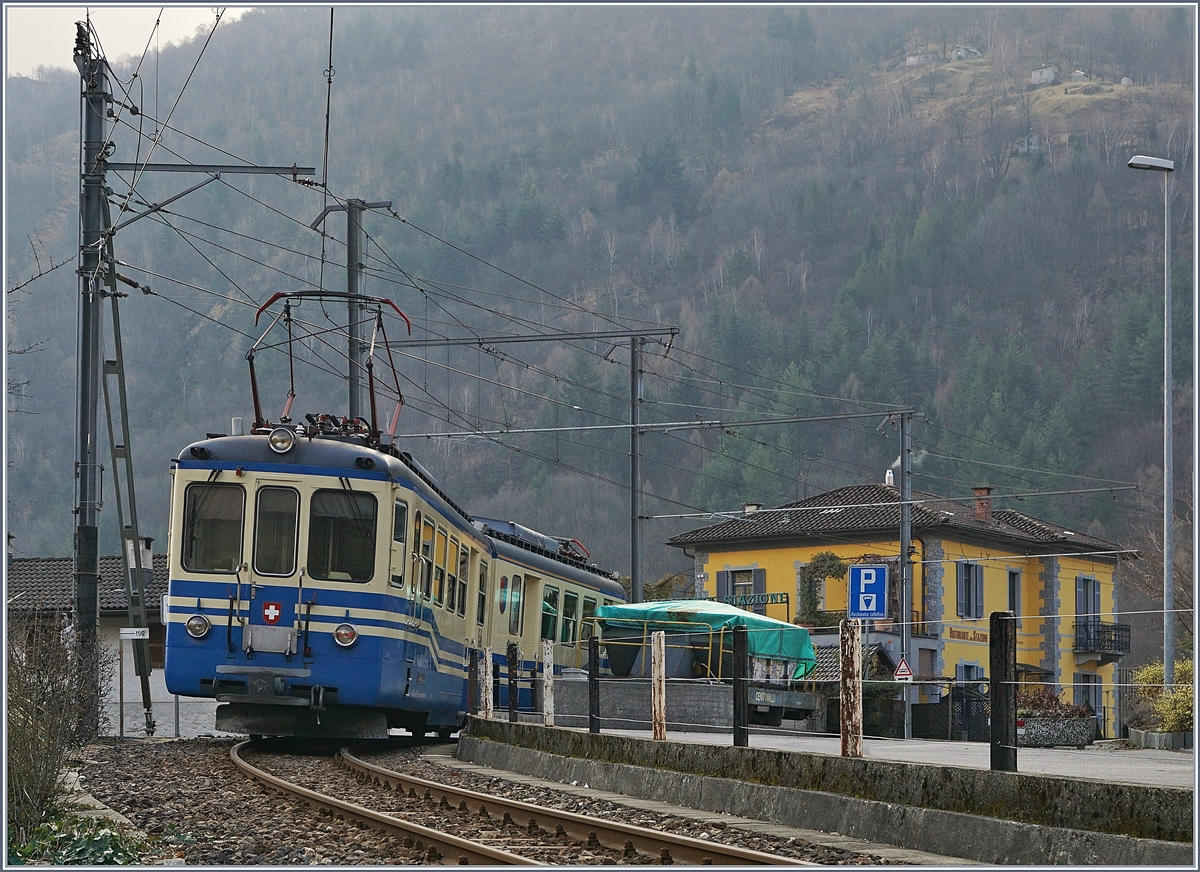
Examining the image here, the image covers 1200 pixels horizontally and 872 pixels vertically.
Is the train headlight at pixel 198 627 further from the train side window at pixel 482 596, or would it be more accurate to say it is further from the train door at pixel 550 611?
the train door at pixel 550 611

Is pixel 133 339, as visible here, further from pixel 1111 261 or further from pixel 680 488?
pixel 1111 261

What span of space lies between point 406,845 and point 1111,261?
5386 inches

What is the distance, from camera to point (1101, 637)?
194 ft

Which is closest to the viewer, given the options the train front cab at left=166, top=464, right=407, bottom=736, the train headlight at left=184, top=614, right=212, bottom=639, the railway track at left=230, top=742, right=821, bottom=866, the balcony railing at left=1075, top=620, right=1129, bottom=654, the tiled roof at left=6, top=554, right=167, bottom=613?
the railway track at left=230, top=742, right=821, bottom=866

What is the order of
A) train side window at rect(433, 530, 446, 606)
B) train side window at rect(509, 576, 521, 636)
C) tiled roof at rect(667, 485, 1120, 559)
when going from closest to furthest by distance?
train side window at rect(433, 530, 446, 606) < train side window at rect(509, 576, 521, 636) < tiled roof at rect(667, 485, 1120, 559)

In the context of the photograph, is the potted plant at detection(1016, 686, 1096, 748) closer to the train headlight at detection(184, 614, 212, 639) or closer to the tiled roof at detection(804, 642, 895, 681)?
the tiled roof at detection(804, 642, 895, 681)

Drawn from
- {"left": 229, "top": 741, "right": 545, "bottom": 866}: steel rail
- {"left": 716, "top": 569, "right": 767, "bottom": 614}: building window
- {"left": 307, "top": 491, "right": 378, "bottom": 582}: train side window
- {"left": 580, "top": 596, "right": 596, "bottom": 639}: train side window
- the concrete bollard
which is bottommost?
{"left": 229, "top": 741, "right": 545, "bottom": 866}: steel rail

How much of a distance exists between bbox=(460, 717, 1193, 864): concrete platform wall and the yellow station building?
4010cm

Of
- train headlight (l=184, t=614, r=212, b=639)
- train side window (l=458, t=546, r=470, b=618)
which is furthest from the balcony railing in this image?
train headlight (l=184, t=614, r=212, b=639)

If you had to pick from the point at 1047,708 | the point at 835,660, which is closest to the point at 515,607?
the point at 1047,708

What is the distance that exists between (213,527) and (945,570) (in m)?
41.8

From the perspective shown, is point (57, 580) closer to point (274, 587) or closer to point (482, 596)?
point (482, 596)

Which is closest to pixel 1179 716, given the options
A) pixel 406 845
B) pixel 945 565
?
pixel 406 845

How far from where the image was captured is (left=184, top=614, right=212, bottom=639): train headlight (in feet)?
53.9
